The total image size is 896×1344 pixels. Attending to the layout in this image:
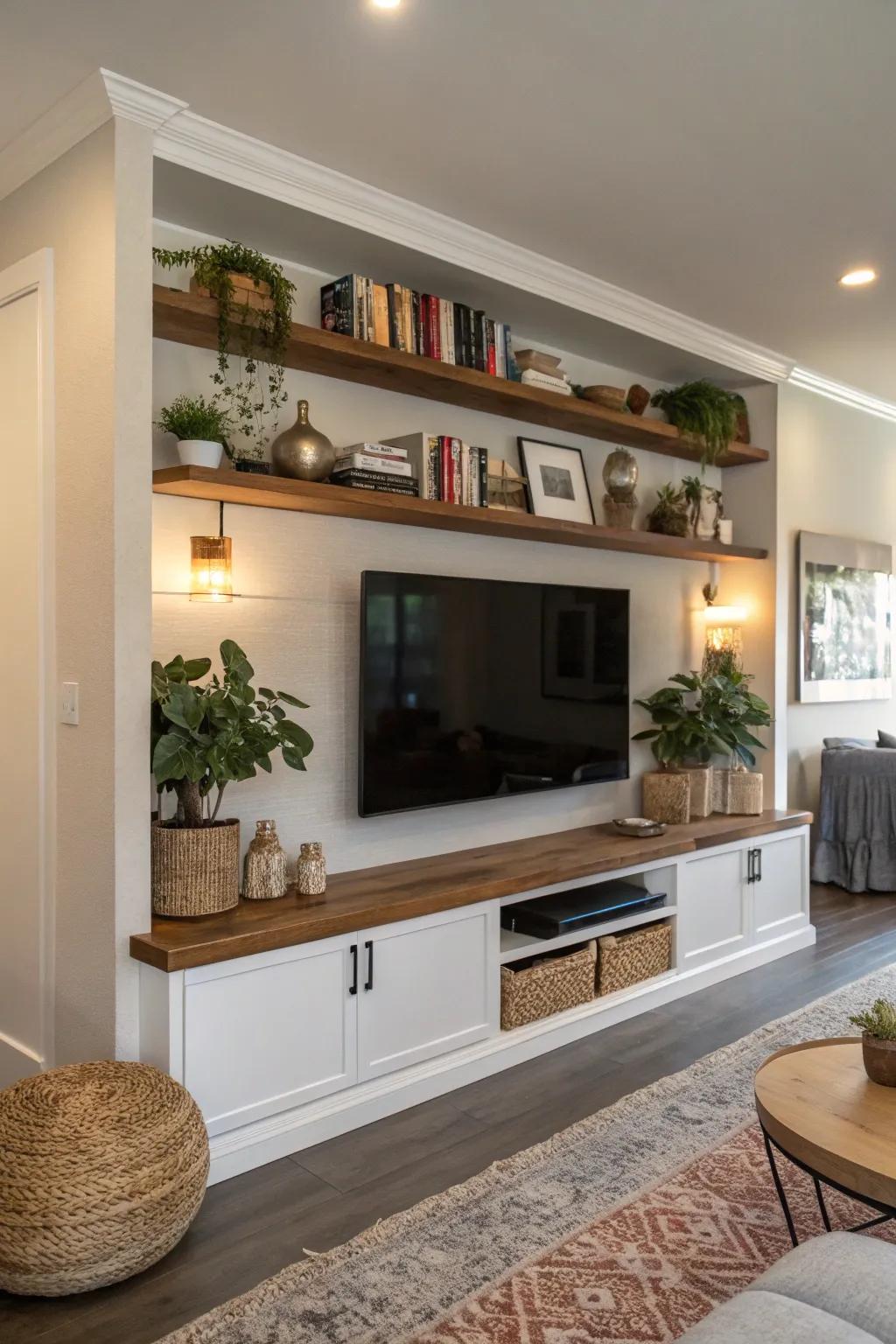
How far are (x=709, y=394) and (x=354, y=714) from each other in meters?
2.34

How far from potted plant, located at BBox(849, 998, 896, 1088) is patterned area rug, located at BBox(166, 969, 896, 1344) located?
0.42m

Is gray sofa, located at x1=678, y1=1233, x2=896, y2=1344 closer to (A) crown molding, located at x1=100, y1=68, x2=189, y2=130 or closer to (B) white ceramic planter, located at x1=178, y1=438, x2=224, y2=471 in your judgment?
(B) white ceramic planter, located at x1=178, y1=438, x2=224, y2=471

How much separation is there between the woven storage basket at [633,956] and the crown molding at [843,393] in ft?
9.13

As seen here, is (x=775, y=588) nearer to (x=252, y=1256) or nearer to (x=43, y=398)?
(x=43, y=398)

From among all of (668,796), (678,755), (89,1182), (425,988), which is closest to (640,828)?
(668,796)

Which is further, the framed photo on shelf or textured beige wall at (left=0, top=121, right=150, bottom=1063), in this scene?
the framed photo on shelf

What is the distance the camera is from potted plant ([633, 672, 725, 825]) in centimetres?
431

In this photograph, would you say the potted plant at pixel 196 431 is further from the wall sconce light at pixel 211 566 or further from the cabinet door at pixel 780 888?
the cabinet door at pixel 780 888

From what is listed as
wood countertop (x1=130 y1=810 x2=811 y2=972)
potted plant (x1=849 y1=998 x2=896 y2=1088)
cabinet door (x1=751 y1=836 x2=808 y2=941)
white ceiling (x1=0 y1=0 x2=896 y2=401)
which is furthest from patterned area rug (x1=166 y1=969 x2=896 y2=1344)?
white ceiling (x1=0 y1=0 x2=896 y2=401)

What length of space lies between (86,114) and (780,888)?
3.86 meters

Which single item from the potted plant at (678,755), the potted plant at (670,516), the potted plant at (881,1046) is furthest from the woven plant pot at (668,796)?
the potted plant at (881,1046)

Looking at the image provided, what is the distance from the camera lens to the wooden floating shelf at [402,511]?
282 centimetres

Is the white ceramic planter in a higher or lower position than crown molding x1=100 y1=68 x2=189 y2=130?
lower

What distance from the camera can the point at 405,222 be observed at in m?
3.19
